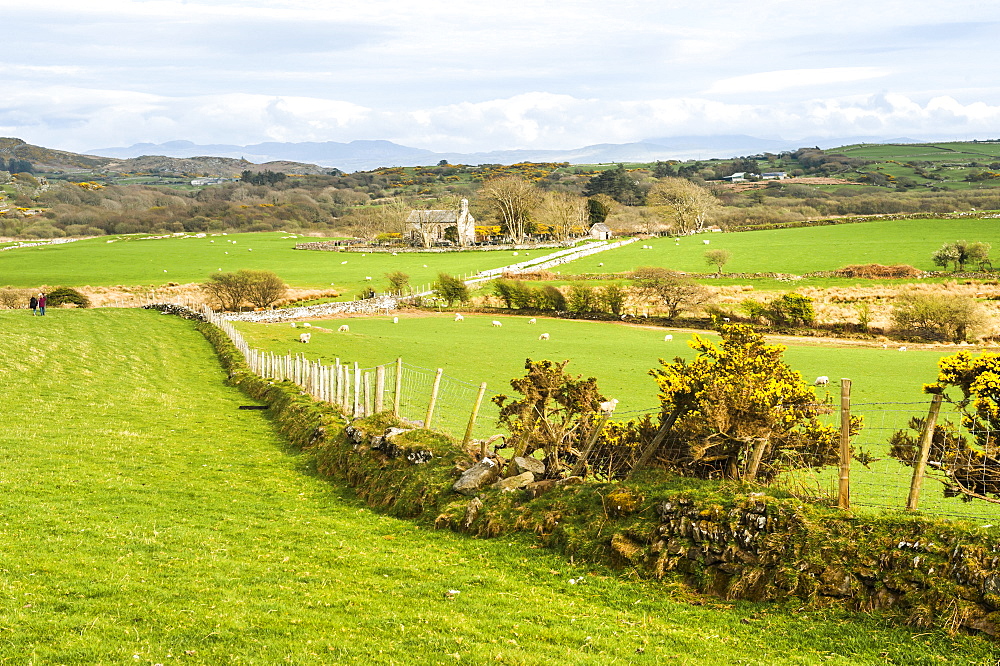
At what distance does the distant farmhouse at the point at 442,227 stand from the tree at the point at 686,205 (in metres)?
39.9

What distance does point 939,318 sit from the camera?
4866 centimetres

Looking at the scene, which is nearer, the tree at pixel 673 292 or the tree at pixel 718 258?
the tree at pixel 673 292

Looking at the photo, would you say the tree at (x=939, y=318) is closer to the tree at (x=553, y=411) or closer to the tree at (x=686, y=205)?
the tree at (x=553, y=411)

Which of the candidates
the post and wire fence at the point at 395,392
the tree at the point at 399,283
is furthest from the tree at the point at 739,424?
the tree at the point at 399,283

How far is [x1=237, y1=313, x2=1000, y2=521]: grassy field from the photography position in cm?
2333

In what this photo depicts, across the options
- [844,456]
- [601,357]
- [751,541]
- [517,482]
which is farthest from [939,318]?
[751,541]

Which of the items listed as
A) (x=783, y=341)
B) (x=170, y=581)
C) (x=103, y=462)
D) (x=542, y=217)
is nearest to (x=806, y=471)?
(x=170, y=581)

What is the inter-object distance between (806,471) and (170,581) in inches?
397

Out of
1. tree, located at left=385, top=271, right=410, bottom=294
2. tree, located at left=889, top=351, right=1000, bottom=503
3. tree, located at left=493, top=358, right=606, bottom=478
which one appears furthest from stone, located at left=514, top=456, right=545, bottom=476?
tree, located at left=385, top=271, right=410, bottom=294

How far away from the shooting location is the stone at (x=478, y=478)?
14.4 m

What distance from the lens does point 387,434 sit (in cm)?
1722

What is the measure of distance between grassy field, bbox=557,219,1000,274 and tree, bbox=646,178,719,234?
15257 millimetres

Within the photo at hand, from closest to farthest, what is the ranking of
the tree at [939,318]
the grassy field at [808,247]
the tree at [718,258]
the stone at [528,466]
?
the stone at [528,466] → the tree at [939,318] → the tree at [718,258] → the grassy field at [808,247]

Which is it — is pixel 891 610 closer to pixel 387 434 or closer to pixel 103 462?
pixel 387 434
